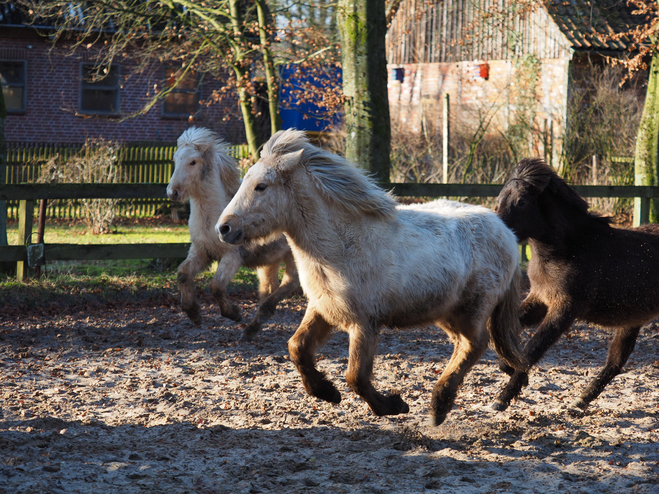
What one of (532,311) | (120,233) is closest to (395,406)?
(532,311)

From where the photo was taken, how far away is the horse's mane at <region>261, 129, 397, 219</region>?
12.9ft

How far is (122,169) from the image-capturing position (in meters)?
17.7

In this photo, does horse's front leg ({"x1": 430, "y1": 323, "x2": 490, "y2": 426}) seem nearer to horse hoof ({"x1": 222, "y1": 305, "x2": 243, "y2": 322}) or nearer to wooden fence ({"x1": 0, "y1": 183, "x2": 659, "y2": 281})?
horse hoof ({"x1": 222, "y1": 305, "x2": 243, "y2": 322})

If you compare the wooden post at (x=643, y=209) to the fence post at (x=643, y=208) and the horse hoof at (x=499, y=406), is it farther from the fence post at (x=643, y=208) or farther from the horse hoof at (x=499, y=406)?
the horse hoof at (x=499, y=406)

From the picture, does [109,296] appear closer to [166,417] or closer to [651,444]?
[166,417]

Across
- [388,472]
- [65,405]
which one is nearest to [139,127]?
[65,405]

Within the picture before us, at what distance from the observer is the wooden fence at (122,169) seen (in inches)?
641

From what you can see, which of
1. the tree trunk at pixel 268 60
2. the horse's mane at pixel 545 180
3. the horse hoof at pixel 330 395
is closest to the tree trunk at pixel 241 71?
the tree trunk at pixel 268 60

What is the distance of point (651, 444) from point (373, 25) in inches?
245

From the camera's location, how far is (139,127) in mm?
22250

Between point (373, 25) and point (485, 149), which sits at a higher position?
point (373, 25)

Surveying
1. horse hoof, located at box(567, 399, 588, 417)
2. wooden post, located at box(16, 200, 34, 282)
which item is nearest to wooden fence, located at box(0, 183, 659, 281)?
wooden post, located at box(16, 200, 34, 282)

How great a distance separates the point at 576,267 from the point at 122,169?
1458 cm

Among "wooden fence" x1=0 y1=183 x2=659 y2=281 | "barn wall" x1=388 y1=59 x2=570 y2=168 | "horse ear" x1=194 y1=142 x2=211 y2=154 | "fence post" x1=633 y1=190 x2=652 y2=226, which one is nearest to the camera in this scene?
"horse ear" x1=194 y1=142 x2=211 y2=154
